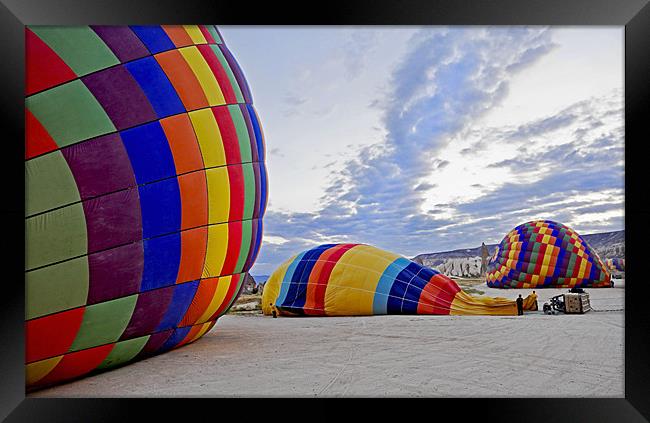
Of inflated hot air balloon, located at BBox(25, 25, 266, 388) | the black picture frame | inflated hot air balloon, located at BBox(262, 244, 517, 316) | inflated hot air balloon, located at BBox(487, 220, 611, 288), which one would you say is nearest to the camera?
inflated hot air balloon, located at BBox(25, 25, 266, 388)

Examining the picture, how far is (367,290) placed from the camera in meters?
7.31

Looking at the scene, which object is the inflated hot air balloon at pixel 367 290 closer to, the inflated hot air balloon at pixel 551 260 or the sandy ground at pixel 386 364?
the sandy ground at pixel 386 364

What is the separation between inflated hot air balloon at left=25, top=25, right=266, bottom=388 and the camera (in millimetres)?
2965

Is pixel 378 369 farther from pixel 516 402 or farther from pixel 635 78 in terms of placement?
pixel 635 78

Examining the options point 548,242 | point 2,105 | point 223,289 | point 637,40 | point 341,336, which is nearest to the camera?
point 2,105

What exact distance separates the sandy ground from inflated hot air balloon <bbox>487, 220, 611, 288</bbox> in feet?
18.9

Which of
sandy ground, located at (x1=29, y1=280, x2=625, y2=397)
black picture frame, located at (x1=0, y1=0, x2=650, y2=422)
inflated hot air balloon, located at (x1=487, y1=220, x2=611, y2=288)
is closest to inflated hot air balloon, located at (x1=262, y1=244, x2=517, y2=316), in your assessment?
sandy ground, located at (x1=29, y1=280, x2=625, y2=397)

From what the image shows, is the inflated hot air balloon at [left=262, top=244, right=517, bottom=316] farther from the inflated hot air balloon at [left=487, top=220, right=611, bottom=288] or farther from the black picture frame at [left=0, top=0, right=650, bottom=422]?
the inflated hot air balloon at [left=487, top=220, right=611, bottom=288]

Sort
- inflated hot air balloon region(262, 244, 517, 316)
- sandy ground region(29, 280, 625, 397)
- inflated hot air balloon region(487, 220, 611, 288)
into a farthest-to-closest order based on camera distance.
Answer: inflated hot air balloon region(487, 220, 611, 288) < inflated hot air balloon region(262, 244, 517, 316) < sandy ground region(29, 280, 625, 397)

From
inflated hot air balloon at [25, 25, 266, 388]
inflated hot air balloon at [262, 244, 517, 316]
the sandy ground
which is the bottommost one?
the sandy ground

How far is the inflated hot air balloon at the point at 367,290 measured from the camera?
7160mm

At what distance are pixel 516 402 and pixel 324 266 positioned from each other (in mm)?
4661
